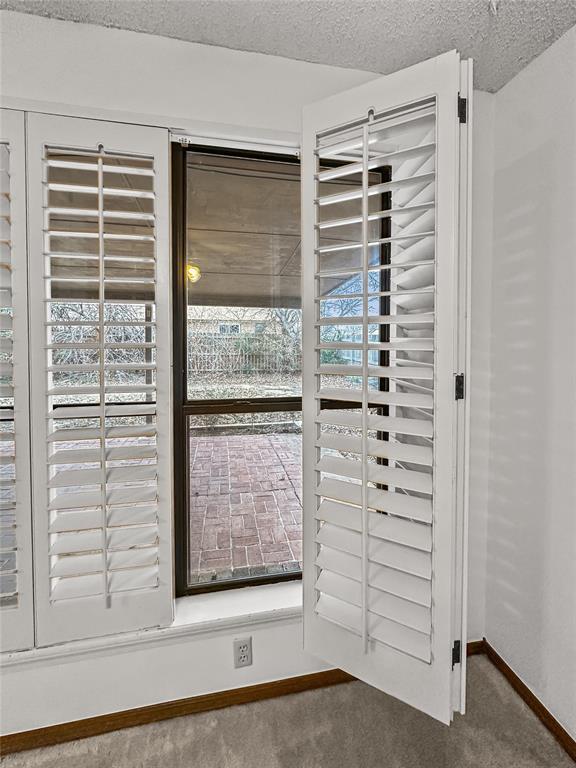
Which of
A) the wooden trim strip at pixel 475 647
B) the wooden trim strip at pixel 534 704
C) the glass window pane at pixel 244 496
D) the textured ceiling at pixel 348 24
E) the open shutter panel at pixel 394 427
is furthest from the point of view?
the wooden trim strip at pixel 475 647

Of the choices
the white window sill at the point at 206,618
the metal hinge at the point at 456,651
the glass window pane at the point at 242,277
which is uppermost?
the glass window pane at the point at 242,277

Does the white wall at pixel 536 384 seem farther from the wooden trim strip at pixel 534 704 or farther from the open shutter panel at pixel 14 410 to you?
the open shutter panel at pixel 14 410

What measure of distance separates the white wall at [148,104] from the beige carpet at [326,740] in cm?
11

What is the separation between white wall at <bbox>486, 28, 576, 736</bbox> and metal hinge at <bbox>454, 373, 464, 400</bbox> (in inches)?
22.9

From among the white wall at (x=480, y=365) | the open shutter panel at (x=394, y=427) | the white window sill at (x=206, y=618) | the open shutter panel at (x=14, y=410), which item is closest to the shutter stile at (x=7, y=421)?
the open shutter panel at (x=14, y=410)

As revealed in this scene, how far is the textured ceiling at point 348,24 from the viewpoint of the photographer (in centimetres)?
135

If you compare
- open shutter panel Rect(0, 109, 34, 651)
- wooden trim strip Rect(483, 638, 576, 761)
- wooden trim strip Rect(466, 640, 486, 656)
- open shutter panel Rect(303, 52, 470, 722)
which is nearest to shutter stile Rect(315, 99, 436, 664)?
open shutter panel Rect(303, 52, 470, 722)

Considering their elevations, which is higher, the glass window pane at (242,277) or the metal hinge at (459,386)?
the glass window pane at (242,277)

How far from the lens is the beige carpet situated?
1417 mm

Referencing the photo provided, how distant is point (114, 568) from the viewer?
57.4 inches

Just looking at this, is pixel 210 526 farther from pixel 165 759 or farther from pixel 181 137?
pixel 181 137

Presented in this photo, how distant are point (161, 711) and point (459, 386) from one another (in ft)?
5.38

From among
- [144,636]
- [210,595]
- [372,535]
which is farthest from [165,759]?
[372,535]

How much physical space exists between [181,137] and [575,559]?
2131 mm
